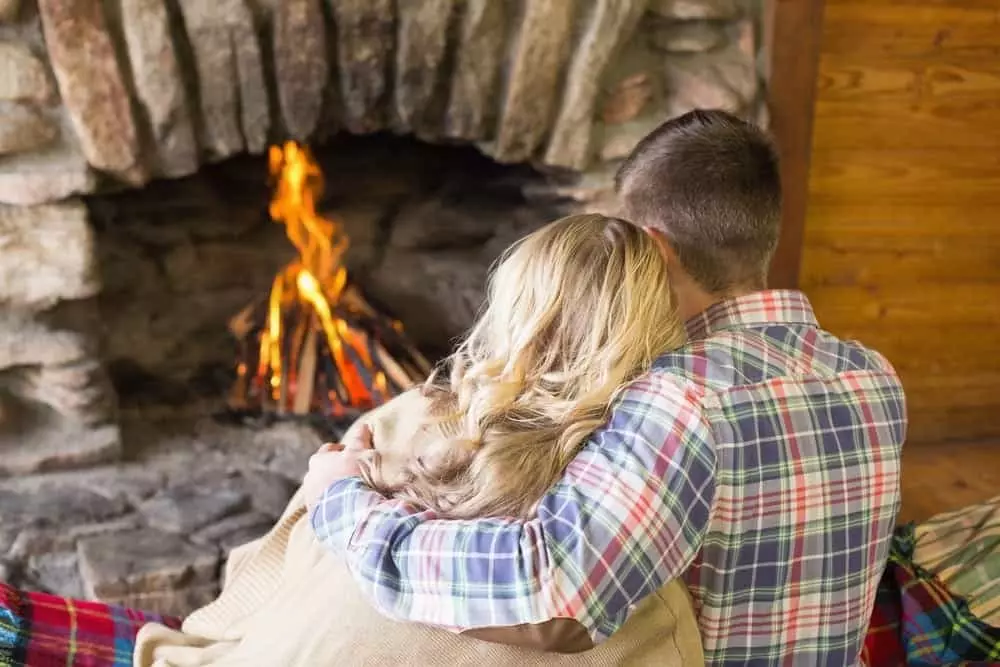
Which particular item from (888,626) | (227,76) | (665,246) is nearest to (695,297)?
(665,246)

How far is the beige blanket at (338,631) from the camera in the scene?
872 mm

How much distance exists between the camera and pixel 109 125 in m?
1.70

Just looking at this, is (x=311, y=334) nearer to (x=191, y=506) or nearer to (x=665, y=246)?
(x=191, y=506)

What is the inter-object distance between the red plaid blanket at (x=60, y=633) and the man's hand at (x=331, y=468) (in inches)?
14.8

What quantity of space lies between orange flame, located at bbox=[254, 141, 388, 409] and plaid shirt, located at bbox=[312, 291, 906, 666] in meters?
1.23

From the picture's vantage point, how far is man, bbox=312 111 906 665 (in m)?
0.81

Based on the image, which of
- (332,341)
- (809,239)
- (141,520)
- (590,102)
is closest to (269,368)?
(332,341)

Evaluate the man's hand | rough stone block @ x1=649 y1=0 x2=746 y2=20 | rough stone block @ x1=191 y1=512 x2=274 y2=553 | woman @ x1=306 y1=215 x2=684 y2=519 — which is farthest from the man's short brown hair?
rough stone block @ x1=191 y1=512 x2=274 y2=553

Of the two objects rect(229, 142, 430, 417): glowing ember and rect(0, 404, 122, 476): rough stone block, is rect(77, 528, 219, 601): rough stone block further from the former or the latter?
rect(229, 142, 430, 417): glowing ember

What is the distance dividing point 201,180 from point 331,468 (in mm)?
1442

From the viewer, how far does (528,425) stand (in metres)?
0.91

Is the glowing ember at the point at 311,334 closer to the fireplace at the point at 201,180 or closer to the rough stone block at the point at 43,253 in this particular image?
the fireplace at the point at 201,180

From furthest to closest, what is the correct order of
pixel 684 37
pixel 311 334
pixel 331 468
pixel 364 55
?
pixel 311 334, pixel 684 37, pixel 364 55, pixel 331 468

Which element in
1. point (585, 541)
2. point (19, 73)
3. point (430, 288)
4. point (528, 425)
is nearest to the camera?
point (585, 541)
